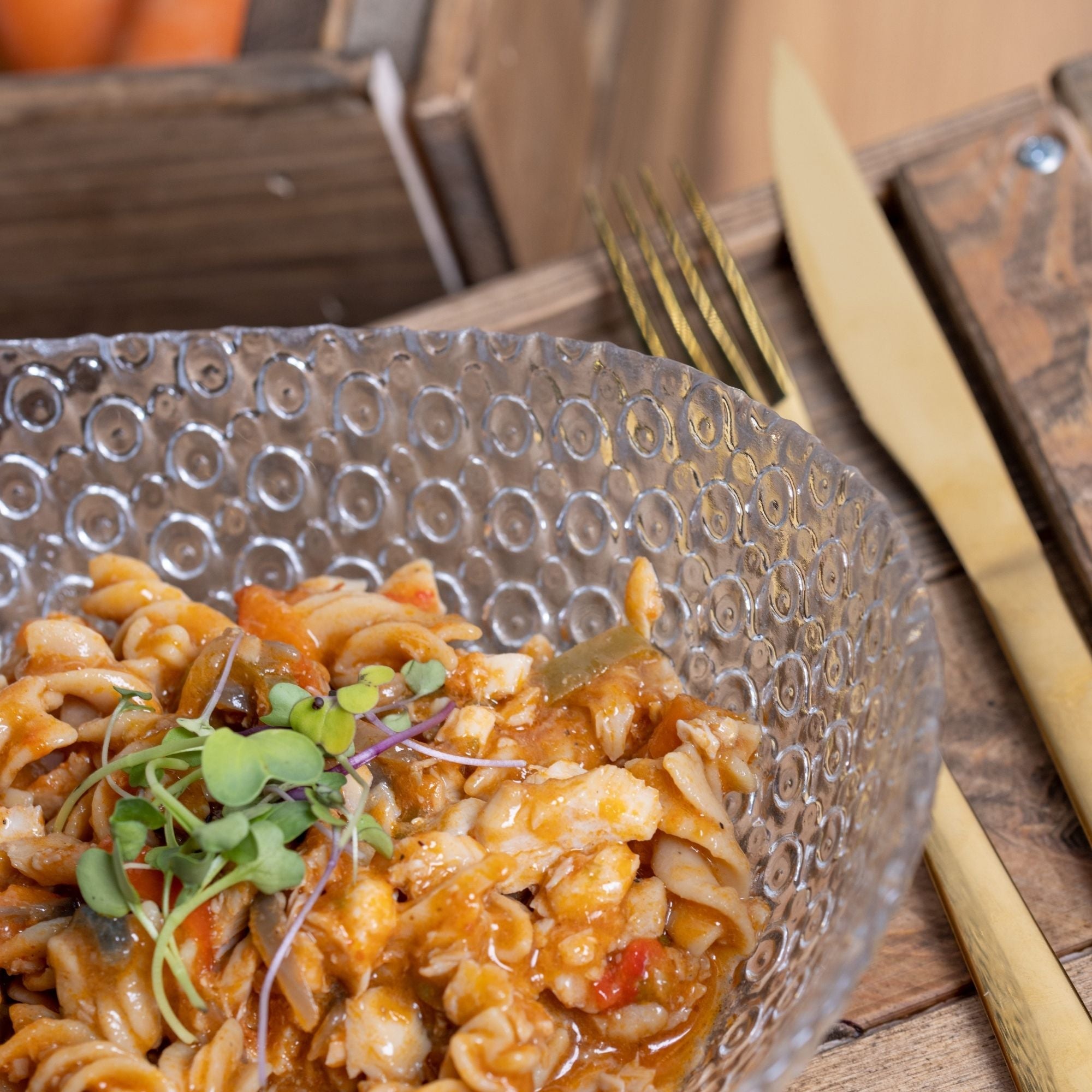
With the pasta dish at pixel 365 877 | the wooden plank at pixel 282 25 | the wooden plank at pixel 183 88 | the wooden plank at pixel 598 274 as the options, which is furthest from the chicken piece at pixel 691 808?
the wooden plank at pixel 282 25

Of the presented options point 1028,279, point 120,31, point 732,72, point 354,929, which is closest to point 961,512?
point 1028,279

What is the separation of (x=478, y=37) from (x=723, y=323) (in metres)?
0.85

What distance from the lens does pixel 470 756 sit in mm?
1040

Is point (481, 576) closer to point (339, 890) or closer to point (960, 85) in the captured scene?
point (339, 890)

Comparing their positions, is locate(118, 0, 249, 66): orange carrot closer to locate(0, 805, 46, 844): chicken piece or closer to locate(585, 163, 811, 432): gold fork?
locate(585, 163, 811, 432): gold fork

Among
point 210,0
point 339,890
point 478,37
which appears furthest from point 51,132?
point 339,890

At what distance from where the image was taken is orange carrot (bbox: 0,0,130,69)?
2.12 meters

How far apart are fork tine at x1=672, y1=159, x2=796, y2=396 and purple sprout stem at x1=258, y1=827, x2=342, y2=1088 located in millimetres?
811

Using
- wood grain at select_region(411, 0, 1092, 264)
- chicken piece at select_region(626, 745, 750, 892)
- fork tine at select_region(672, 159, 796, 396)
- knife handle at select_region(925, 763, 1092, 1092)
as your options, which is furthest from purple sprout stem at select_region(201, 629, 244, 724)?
wood grain at select_region(411, 0, 1092, 264)

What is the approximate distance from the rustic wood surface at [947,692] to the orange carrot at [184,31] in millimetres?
834

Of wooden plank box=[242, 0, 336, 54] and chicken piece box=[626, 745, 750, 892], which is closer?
chicken piece box=[626, 745, 750, 892]

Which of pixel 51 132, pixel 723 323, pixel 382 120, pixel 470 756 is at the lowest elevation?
pixel 470 756

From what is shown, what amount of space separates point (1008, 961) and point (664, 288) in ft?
2.94

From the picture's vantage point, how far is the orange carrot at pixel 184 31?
2.08m
